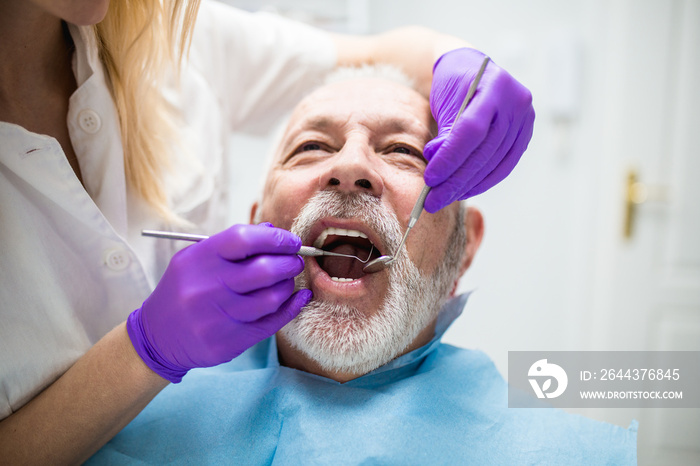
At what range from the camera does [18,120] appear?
888 mm

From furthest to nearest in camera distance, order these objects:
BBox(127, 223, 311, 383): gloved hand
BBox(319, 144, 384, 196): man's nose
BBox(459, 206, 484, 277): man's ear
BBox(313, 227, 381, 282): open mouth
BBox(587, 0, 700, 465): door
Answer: BBox(587, 0, 700, 465): door → BBox(459, 206, 484, 277): man's ear → BBox(313, 227, 381, 282): open mouth → BBox(319, 144, 384, 196): man's nose → BBox(127, 223, 311, 383): gloved hand

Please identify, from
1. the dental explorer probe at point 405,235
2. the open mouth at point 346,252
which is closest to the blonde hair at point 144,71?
the open mouth at point 346,252

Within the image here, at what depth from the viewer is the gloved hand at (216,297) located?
792 mm

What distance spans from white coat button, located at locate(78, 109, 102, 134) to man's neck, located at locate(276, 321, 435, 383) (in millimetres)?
573

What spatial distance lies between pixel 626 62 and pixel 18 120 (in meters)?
2.14

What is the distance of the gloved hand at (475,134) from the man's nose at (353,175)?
0.10 meters

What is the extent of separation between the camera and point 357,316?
0.90 meters

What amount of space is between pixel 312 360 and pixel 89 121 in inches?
26.3

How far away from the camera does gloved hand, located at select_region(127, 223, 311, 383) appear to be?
0.79m

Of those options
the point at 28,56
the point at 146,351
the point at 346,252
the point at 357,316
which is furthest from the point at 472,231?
the point at 28,56

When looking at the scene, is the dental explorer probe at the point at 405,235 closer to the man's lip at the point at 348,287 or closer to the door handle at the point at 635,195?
the man's lip at the point at 348,287

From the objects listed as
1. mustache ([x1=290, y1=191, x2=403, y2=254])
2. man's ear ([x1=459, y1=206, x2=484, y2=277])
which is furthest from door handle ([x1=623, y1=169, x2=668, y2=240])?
mustache ([x1=290, y1=191, x2=403, y2=254])

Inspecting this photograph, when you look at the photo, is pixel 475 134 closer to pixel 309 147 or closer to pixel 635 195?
pixel 309 147

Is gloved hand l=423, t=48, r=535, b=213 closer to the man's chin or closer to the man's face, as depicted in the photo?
the man's face
